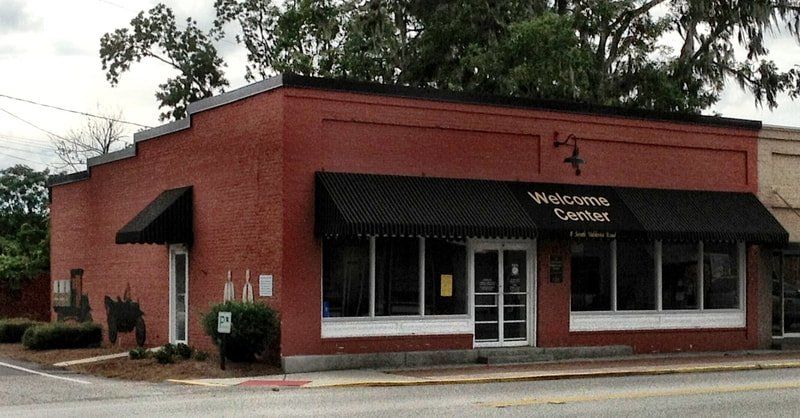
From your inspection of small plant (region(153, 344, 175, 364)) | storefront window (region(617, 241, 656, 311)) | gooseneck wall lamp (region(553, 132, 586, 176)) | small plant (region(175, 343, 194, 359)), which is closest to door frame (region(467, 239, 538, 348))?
gooseneck wall lamp (region(553, 132, 586, 176))

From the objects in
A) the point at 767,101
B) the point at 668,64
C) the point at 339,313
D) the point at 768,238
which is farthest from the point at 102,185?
the point at 767,101

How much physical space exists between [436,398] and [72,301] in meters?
17.2

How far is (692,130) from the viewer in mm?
26266

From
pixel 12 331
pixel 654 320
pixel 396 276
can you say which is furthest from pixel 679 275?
pixel 12 331

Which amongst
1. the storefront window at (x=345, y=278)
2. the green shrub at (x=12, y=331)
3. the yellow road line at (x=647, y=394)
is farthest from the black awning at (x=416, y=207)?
the green shrub at (x=12, y=331)

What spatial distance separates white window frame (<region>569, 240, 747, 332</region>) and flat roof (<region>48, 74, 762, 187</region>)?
286 cm

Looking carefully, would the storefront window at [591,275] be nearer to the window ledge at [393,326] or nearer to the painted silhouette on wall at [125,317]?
the window ledge at [393,326]

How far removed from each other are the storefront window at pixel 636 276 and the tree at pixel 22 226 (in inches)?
846

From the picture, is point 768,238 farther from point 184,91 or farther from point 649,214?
point 184,91

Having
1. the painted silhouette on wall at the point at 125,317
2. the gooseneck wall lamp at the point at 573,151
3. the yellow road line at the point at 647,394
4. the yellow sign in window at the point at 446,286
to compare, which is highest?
the gooseneck wall lamp at the point at 573,151

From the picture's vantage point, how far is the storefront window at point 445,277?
2267cm

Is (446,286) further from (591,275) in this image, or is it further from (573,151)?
(573,151)

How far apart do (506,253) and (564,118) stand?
10.7 ft

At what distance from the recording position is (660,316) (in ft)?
83.3
